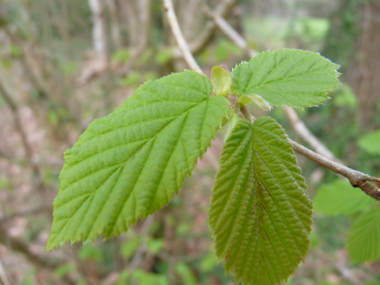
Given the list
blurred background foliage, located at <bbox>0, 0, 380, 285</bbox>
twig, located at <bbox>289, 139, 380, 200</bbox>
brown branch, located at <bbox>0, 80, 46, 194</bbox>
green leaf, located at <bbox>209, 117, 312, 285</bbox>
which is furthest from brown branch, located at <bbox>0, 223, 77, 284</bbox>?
twig, located at <bbox>289, 139, 380, 200</bbox>

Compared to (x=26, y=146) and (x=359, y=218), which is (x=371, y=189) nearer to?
(x=359, y=218)

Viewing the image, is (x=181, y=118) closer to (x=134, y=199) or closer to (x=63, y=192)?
(x=134, y=199)

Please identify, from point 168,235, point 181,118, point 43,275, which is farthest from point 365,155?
point 43,275

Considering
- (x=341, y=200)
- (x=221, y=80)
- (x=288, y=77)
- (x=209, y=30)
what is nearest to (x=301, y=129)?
(x=341, y=200)

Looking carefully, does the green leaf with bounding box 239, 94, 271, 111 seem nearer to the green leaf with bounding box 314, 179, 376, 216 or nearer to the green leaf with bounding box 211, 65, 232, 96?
the green leaf with bounding box 211, 65, 232, 96

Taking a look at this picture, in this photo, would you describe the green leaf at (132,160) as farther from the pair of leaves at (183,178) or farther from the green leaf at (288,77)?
the green leaf at (288,77)

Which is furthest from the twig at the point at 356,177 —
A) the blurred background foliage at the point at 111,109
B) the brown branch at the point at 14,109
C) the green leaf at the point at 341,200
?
the brown branch at the point at 14,109
